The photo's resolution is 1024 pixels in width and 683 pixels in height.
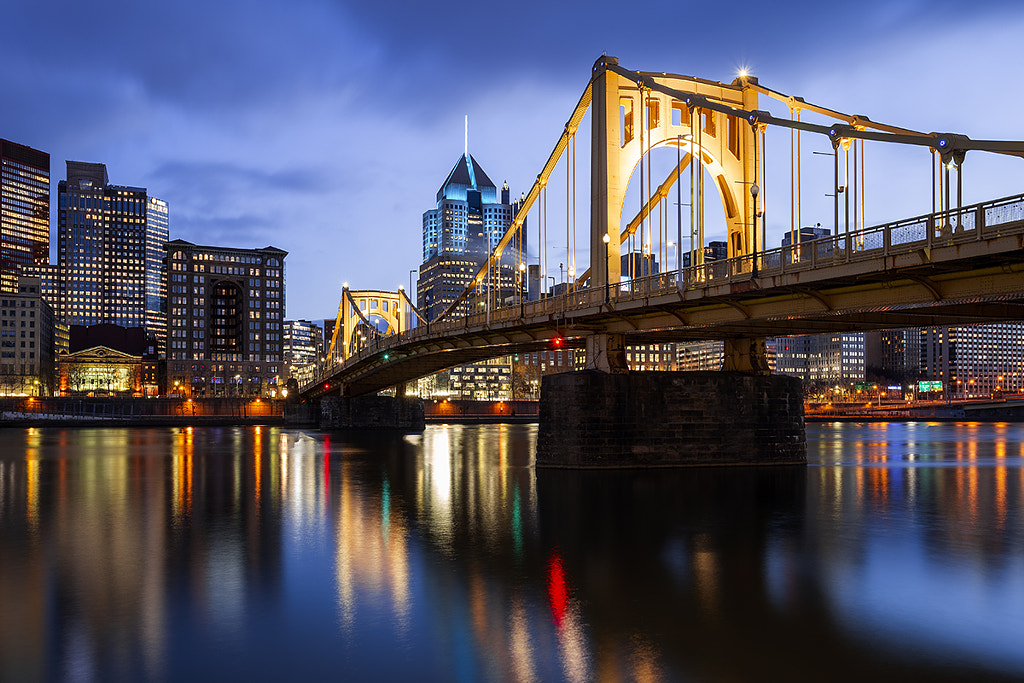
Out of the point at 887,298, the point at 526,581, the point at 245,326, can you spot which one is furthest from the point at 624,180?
the point at 245,326

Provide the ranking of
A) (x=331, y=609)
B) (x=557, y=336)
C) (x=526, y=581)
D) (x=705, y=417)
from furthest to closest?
(x=557, y=336), (x=705, y=417), (x=526, y=581), (x=331, y=609)

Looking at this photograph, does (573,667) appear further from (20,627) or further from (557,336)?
(557,336)

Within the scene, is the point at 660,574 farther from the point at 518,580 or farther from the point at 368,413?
the point at 368,413

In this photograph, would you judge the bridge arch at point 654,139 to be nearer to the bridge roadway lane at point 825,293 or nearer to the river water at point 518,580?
the bridge roadway lane at point 825,293

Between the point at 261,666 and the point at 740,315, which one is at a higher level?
the point at 740,315

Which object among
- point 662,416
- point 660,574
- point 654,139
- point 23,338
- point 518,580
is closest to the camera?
point 518,580

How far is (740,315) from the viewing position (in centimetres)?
3288

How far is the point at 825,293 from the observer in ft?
95.6

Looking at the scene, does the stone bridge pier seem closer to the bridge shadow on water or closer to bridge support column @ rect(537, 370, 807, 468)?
bridge support column @ rect(537, 370, 807, 468)

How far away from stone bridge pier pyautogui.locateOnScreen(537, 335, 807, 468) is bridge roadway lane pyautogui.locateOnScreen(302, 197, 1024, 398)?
2196 mm

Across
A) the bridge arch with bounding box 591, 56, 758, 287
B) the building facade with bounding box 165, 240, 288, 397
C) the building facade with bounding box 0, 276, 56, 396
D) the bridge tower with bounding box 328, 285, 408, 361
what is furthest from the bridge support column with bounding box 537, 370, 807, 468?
the building facade with bounding box 0, 276, 56, 396

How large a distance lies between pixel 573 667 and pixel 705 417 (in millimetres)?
28311

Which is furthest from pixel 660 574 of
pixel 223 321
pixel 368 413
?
pixel 223 321

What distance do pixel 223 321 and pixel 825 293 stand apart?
179976 mm
